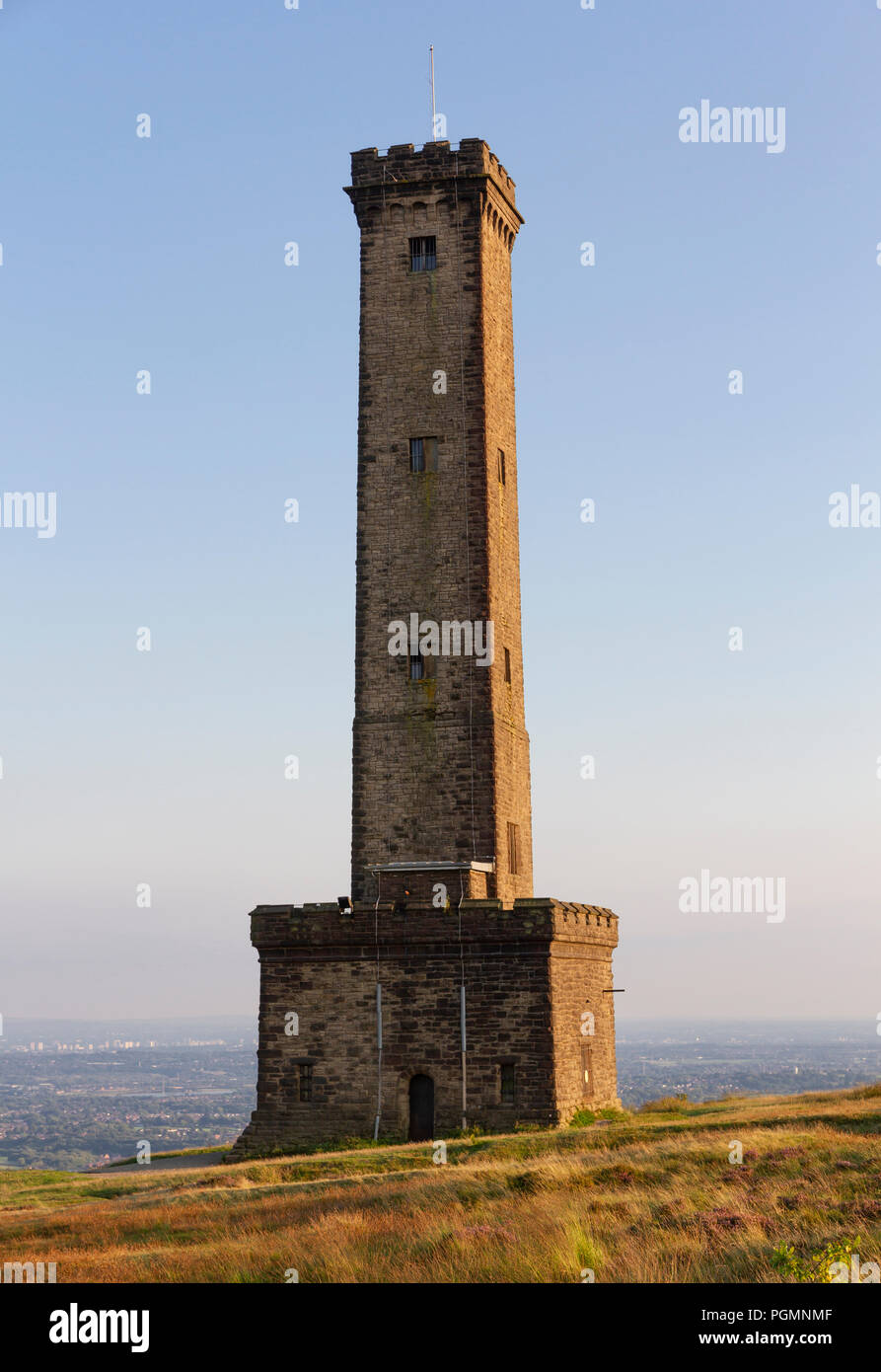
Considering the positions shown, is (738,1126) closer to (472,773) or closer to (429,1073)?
(429,1073)

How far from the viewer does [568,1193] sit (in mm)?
19344

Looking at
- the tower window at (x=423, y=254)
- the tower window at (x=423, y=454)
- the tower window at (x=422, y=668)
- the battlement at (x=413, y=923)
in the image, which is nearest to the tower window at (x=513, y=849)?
the battlement at (x=413, y=923)

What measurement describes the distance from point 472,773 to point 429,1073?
286 inches

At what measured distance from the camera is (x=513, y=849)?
118 ft

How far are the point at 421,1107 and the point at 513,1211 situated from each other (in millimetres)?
13773

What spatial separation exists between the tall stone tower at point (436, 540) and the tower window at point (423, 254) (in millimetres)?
37

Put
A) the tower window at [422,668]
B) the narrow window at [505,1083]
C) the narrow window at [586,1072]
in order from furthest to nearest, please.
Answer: the tower window at [422,668] < the narrow window at [586,1072] < the narrow window at [505,1083]

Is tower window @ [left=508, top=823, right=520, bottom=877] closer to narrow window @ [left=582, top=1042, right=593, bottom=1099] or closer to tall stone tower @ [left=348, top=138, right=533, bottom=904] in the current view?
tall stone tower @ [left=348, top=138, right=533, bottom=904]

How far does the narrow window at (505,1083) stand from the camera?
3098 cm

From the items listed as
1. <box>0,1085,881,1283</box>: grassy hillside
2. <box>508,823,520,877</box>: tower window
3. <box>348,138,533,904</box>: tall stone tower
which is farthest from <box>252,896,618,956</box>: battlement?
<box>0,1085,881,1283</box>: grassy hillside

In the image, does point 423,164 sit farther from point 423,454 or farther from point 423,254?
point 423,454

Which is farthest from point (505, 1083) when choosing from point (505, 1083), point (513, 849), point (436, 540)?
point (436, 540)

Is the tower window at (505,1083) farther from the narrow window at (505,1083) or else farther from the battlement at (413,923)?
the battlement at (413,923)
